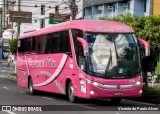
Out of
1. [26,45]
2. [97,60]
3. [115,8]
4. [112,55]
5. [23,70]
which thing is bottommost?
[23,70]

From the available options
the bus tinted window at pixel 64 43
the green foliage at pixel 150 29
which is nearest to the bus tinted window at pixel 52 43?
the bus tinted window at pixel 64 43

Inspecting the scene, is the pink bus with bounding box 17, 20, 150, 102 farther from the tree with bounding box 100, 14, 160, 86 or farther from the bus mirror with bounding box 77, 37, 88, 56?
the tree with bounding box 100, 14, 160, 86

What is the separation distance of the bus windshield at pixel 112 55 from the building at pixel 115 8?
2857 cm

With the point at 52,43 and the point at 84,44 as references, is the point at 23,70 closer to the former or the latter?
the point at 52,43

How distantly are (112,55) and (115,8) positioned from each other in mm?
32774

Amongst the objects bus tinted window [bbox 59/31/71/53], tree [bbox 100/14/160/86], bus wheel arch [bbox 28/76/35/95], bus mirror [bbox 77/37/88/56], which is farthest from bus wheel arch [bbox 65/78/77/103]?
tree [bbox 100/14/160/86]

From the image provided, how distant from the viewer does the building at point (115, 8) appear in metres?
48.2

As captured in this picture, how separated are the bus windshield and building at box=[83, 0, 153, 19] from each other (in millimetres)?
28568

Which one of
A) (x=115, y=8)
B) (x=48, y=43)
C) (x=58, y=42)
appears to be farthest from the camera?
(x=115, y=8)

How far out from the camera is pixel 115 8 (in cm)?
5050

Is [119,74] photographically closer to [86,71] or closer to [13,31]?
[86,71]

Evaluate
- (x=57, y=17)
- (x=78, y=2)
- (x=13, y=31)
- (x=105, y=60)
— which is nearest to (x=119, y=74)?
(x=105, y=60)

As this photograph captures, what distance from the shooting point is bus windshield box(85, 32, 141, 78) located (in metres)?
18.0

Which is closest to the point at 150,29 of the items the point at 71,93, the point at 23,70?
the point at 71,93
